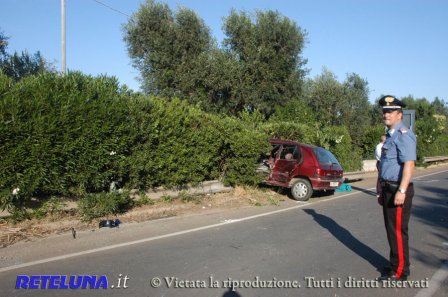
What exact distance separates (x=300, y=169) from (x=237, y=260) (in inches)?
277

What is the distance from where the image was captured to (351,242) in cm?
721

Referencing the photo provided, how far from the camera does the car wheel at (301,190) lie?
41.3ft

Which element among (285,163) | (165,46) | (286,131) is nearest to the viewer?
(285,163)

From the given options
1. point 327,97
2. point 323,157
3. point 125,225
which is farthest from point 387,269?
point 327,97

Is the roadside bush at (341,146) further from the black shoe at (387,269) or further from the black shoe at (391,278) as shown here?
the black shoe at (391,278)

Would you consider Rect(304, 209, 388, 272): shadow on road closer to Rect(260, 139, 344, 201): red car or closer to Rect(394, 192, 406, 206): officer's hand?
Rect(394, 192, 406, 206): officer's hand

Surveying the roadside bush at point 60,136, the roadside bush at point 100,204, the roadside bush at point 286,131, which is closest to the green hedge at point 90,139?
the roadside bush at point 60,136

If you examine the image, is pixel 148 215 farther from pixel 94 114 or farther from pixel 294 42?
pixel 294 42

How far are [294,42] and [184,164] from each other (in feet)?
45.5

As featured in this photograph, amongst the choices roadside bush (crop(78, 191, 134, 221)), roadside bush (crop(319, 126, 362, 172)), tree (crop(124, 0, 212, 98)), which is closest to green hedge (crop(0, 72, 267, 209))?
roadside bush (crop(78, 191, 134, 221))

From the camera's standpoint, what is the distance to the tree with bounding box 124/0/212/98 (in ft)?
69.5

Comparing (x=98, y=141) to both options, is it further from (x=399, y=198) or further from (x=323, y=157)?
(x=323, y=157)

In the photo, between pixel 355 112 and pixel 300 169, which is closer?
pixel 300 169

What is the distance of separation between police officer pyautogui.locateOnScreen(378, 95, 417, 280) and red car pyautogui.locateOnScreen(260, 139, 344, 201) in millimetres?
7377
